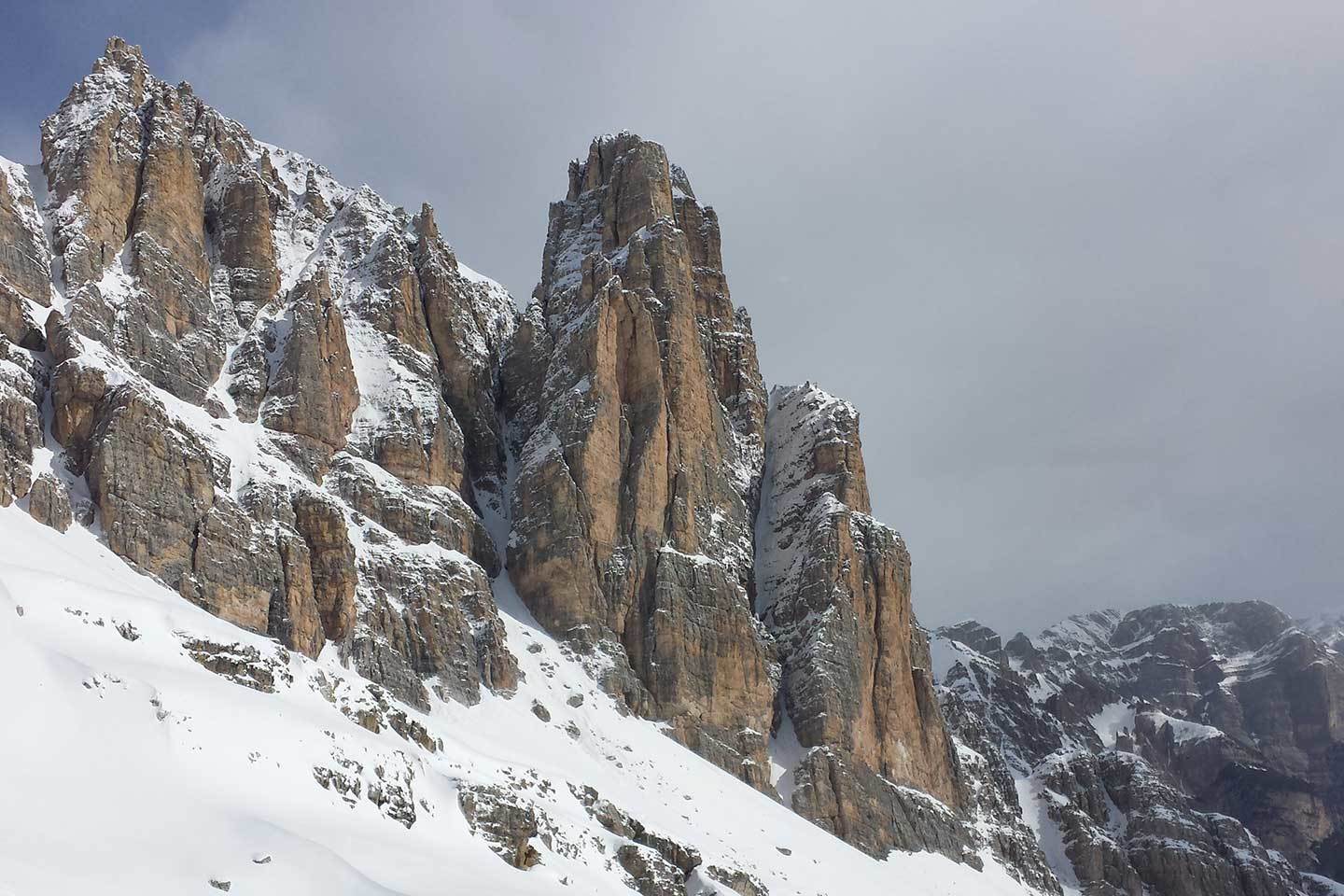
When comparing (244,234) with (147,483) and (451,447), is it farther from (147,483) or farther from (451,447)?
(147,483)

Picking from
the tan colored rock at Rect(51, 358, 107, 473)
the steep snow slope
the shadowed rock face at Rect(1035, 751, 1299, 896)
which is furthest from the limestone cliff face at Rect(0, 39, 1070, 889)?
the shadowed rock face at Rect(1035, 751, 1299, 896)

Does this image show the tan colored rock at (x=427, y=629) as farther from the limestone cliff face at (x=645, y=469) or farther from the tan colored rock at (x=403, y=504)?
the limestone cliff face at (x=645, y=469)

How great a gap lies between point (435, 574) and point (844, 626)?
136 feet

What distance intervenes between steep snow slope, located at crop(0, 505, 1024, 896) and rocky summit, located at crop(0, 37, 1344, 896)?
204 millimetres

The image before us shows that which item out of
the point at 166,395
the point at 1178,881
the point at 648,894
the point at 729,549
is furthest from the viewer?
the point at 1178,881

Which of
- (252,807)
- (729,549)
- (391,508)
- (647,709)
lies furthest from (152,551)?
(729,549)

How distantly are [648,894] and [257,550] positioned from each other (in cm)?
3232

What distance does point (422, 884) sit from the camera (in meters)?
46.3

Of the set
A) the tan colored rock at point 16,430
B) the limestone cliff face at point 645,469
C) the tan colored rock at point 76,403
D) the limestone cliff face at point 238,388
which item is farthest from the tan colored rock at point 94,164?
the limestone cliff face at point 645,469

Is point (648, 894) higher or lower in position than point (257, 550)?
lower

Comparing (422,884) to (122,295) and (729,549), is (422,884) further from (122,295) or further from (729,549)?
(729,549)

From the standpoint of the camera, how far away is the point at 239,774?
46.8 m

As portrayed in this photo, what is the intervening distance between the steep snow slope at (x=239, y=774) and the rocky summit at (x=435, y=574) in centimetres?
20

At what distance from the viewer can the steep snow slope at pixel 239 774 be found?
3769 centimetres
